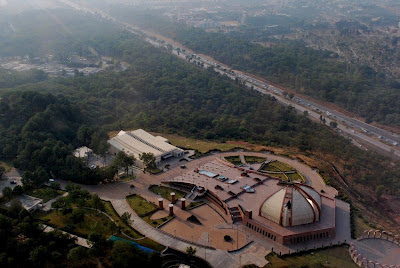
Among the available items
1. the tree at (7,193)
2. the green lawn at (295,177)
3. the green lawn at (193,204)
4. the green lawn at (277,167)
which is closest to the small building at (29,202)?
the tree at (7,193)

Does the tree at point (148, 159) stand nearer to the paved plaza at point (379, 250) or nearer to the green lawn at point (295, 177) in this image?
the green lawn at point (295, 177)

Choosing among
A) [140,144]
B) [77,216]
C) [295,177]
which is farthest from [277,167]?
[77,216]

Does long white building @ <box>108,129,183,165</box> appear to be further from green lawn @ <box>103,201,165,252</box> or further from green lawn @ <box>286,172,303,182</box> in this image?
green lawn @ <box>286,172,303,182</box>

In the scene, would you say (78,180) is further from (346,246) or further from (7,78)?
(7,78)

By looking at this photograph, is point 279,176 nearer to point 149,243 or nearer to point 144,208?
point 144,208

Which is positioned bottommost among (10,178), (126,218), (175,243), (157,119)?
(157,119)

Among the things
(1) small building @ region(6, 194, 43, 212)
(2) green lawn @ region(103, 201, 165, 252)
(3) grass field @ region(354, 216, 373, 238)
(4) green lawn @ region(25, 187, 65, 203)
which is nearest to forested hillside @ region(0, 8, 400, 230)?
(4) green lawn @ region(25, 187, 65, 203)
